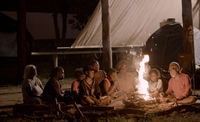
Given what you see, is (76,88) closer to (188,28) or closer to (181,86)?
(181,86)

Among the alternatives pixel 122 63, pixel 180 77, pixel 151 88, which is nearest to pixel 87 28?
pixel 122 63

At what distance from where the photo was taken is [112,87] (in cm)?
504

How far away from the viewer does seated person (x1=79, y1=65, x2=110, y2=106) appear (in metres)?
4.52

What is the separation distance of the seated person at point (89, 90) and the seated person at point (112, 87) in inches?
12.6

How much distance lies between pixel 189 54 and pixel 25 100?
325 cm

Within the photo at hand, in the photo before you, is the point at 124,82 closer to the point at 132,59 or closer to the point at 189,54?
the point at 189,54

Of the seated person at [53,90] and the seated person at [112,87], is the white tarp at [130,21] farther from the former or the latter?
the seated person at [53,90]

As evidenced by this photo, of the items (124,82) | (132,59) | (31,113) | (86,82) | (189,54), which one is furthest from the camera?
(132,59)

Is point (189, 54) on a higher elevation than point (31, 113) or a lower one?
higher

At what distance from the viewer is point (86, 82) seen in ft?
15.0

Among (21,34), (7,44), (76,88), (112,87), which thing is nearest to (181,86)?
(112,87)

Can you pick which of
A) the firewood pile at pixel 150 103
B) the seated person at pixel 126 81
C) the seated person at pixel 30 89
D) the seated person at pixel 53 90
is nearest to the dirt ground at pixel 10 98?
the seated person at pixel 30 89

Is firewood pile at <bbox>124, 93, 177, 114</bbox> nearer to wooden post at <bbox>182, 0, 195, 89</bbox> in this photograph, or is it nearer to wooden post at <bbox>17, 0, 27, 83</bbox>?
wooden post at <bbox>182, 0, 195, 89</bbox>

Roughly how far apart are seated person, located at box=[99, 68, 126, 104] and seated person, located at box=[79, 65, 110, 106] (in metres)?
0.32
